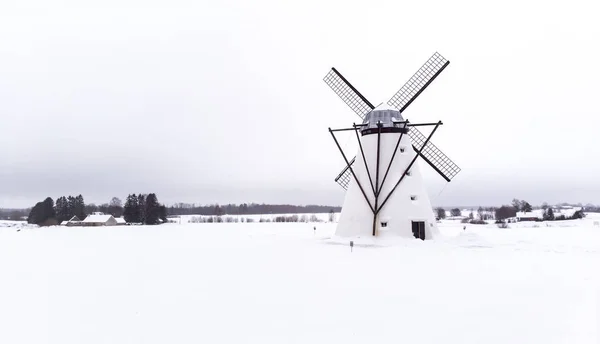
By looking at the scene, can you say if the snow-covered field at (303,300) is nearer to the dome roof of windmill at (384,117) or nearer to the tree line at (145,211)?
the dome roof of windmill at (384,117)

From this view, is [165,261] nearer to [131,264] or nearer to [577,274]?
[131,264]

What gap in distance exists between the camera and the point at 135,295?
9203mm

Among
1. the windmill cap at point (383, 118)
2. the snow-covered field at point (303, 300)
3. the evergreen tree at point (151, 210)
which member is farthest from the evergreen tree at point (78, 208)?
the windmill cap at point (383, 118)

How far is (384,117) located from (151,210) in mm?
57560

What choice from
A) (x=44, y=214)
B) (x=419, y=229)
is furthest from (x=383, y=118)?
(x=44, y=214)

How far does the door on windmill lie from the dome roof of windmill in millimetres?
6328

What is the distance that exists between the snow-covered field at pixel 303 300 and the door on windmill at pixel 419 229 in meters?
6.52

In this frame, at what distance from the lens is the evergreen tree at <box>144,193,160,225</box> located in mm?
68281

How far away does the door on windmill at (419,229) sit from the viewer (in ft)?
72.8

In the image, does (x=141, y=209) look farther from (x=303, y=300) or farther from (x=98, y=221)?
(x=303, y=300)

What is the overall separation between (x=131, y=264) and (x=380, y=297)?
33.2 ft

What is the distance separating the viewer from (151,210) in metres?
68.4

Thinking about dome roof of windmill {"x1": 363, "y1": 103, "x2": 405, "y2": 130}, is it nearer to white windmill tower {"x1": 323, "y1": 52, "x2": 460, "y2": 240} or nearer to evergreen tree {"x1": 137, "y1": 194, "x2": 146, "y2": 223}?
white windmill tower {"x1": 323, "y1": 52, "x2": 460, "y2": 240}

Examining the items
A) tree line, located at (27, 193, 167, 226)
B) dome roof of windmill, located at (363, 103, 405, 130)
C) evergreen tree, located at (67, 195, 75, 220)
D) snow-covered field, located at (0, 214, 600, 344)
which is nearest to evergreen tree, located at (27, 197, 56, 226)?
tree line, located at (27, 193, 167, 226)
